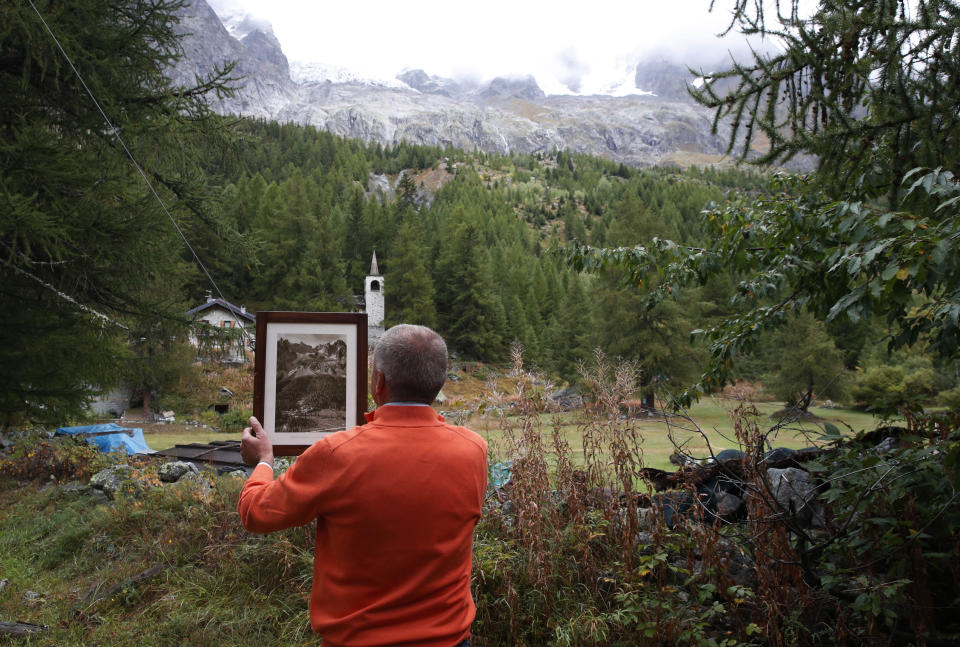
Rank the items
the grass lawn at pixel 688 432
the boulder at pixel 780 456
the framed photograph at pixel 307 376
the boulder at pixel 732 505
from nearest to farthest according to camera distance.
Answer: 1. the framed photograph at pixel 307 376
2. the grass lawn at pixel 688 432
3. the boulder at pixel 732 505
4. the boulder at pixel 780 456

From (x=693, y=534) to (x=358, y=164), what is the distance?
4274 inches

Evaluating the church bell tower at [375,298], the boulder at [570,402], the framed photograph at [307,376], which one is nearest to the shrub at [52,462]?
the boulder at [570,402]

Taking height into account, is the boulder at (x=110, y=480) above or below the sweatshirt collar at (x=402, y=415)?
below

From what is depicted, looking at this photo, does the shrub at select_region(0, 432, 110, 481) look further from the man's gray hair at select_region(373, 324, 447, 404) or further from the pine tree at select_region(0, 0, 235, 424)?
the man's gray hair at select_region(373, 324, 447, 404)

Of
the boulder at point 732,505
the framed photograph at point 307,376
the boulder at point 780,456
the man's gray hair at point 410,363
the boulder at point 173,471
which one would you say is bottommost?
the boulder at point 173,471

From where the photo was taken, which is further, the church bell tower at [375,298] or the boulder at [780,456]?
the church bell tower at [375,298]

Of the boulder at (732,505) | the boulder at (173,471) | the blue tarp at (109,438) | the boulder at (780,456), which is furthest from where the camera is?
the blue tarp at (109,438)

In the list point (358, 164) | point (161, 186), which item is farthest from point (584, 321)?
point (358, 164)

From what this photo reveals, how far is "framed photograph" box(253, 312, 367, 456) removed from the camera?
2818mm

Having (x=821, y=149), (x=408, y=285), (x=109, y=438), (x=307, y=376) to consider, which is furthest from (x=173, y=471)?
(x=408, y=285)

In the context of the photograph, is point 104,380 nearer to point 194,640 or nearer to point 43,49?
point 43,49

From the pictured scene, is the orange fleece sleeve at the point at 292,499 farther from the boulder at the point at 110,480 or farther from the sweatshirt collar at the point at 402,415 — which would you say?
the boulder at the point at 110,480

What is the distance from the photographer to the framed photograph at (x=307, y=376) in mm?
2818

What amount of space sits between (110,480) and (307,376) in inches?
233
